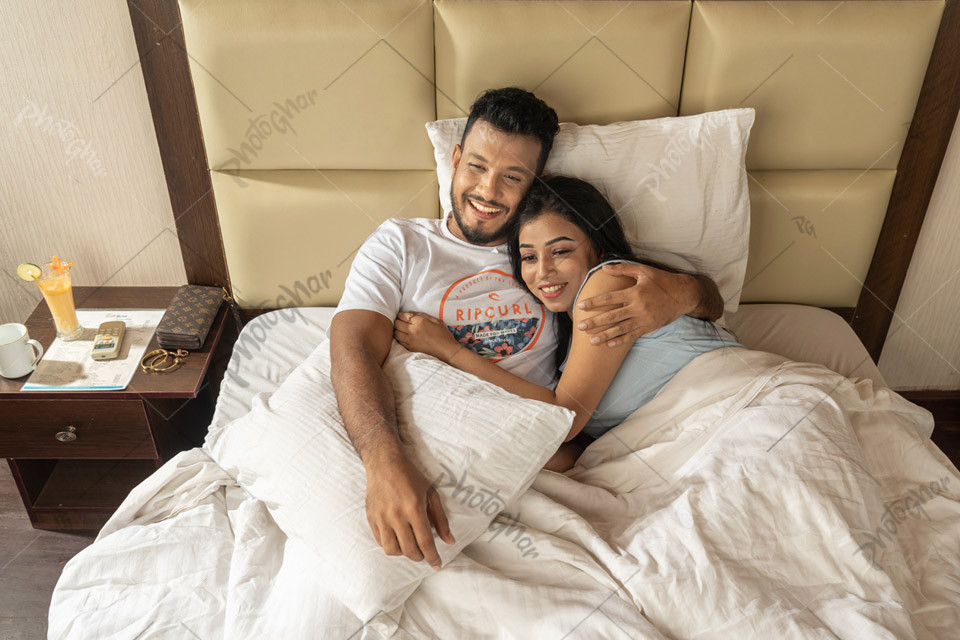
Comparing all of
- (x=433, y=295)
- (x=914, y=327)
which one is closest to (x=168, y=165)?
(x=433, y=295)

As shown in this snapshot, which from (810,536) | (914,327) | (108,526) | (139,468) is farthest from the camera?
(914,327)

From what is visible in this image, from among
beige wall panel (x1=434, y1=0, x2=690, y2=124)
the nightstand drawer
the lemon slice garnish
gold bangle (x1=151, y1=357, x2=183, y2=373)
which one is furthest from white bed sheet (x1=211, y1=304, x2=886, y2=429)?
beige wall panel (x1=434, y1=0, x2=690, y2=124)

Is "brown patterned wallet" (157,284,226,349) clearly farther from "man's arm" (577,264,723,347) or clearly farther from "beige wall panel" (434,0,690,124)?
"man's arm" (577,264,723,347)

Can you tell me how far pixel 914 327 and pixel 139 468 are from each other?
2.17 meters

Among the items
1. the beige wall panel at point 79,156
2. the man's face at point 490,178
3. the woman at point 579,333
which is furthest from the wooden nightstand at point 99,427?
the man's face at point 490,178

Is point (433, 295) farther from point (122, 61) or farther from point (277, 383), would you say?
point (122, 61)

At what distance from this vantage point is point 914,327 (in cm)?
193

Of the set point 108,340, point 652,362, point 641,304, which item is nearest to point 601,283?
point 641,304

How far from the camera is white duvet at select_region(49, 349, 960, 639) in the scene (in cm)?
96

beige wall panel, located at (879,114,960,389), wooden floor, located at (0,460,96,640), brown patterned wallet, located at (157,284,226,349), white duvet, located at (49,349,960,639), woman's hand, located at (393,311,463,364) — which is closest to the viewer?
white duvet, located at (49,349,960,639)

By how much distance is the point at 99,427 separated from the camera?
1532mm

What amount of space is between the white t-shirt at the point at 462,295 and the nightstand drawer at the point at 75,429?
0.57 meters

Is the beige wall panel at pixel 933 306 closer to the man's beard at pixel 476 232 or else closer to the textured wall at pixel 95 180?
the textured wall at pixel 95 180

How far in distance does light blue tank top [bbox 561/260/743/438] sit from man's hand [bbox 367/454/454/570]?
47 cm
